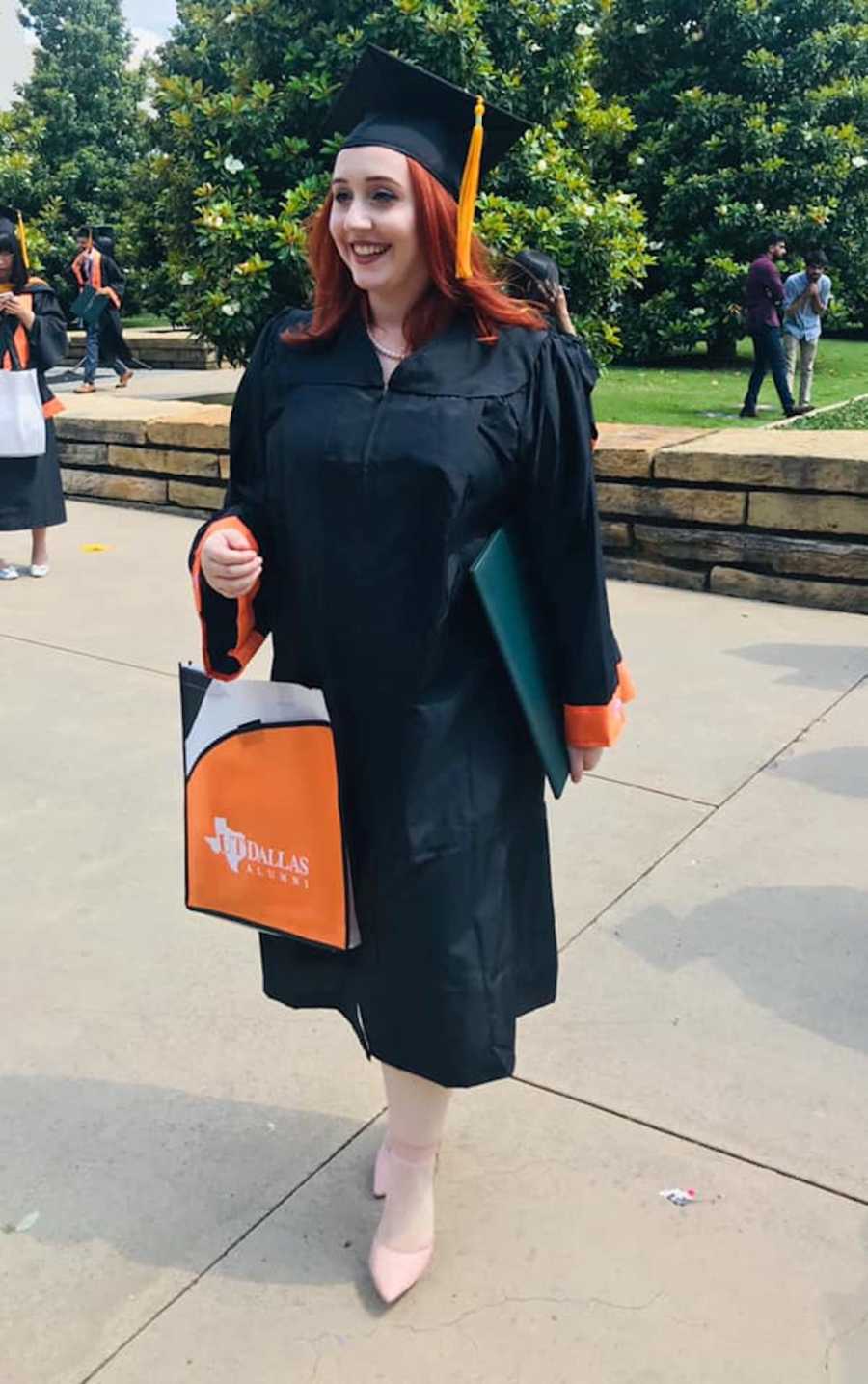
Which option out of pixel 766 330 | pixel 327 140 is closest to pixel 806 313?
pixel 766 330

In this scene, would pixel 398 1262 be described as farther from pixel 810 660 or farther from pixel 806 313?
pixel 806 313

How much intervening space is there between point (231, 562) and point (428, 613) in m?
0.32

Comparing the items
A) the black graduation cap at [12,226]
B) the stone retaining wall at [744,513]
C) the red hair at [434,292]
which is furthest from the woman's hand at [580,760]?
the black graduation cap at [12,226]

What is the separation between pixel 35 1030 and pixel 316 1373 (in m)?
1.21

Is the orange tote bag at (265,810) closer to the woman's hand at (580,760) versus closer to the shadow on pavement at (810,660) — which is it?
the woman's hand at (580,760)

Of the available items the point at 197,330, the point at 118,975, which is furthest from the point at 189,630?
the point at 197,330

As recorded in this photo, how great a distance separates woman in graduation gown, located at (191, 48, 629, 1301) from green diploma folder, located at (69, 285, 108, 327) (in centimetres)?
1312

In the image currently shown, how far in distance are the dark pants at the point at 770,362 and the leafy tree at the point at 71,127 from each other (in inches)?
406

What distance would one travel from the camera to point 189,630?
235 inches

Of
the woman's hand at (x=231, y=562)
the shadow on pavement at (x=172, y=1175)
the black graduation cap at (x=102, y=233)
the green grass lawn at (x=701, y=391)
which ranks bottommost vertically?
the shadow on pavement at (x=172, y=1175)

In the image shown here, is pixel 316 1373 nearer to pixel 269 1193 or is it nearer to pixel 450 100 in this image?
pixel 269 1193

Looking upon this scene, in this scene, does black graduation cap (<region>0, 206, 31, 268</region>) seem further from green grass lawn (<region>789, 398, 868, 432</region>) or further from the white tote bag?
green grass lawn (<region>789, 398, 868, 432</region>)

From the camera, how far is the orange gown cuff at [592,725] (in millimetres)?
2045

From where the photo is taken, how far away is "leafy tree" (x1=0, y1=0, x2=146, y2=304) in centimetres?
1922
